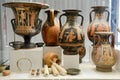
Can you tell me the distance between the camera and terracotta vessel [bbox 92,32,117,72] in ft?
3.15

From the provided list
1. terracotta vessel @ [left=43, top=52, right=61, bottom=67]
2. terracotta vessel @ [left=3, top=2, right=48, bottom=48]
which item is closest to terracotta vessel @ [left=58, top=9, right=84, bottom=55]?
terracotta vessel @ [left=43, top=52, right=61, bottom=67]

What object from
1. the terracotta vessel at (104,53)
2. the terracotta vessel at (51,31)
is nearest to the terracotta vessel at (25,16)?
the terracotta vessel at (51,31)

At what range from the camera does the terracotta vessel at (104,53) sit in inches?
37.8

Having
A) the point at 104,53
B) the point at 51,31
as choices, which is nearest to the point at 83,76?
the point at 104,53

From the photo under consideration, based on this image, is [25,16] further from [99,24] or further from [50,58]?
[99,24]

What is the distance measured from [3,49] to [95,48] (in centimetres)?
92

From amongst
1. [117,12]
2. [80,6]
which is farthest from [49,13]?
[117,12]

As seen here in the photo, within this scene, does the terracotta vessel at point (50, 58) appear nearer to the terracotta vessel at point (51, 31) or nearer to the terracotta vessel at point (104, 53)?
the terracotta vessel at point (51, 31)

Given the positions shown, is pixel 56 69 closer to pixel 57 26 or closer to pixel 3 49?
pixel 57 26

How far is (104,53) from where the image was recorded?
0.96m

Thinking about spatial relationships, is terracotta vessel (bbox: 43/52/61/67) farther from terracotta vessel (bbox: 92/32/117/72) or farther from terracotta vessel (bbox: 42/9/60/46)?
terracotta vessel (bbox: 92/32/117/72)

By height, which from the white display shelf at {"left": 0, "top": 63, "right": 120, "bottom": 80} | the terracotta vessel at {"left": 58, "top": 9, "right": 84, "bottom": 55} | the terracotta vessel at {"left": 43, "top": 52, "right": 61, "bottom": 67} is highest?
the terracotta vessel at {"left": 58, "top": 9, "right": 84, "bottom": 55}

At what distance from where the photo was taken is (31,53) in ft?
3.27

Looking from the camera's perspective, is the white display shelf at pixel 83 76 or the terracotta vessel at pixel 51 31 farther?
the terracotta vessel at pixel 51 31
